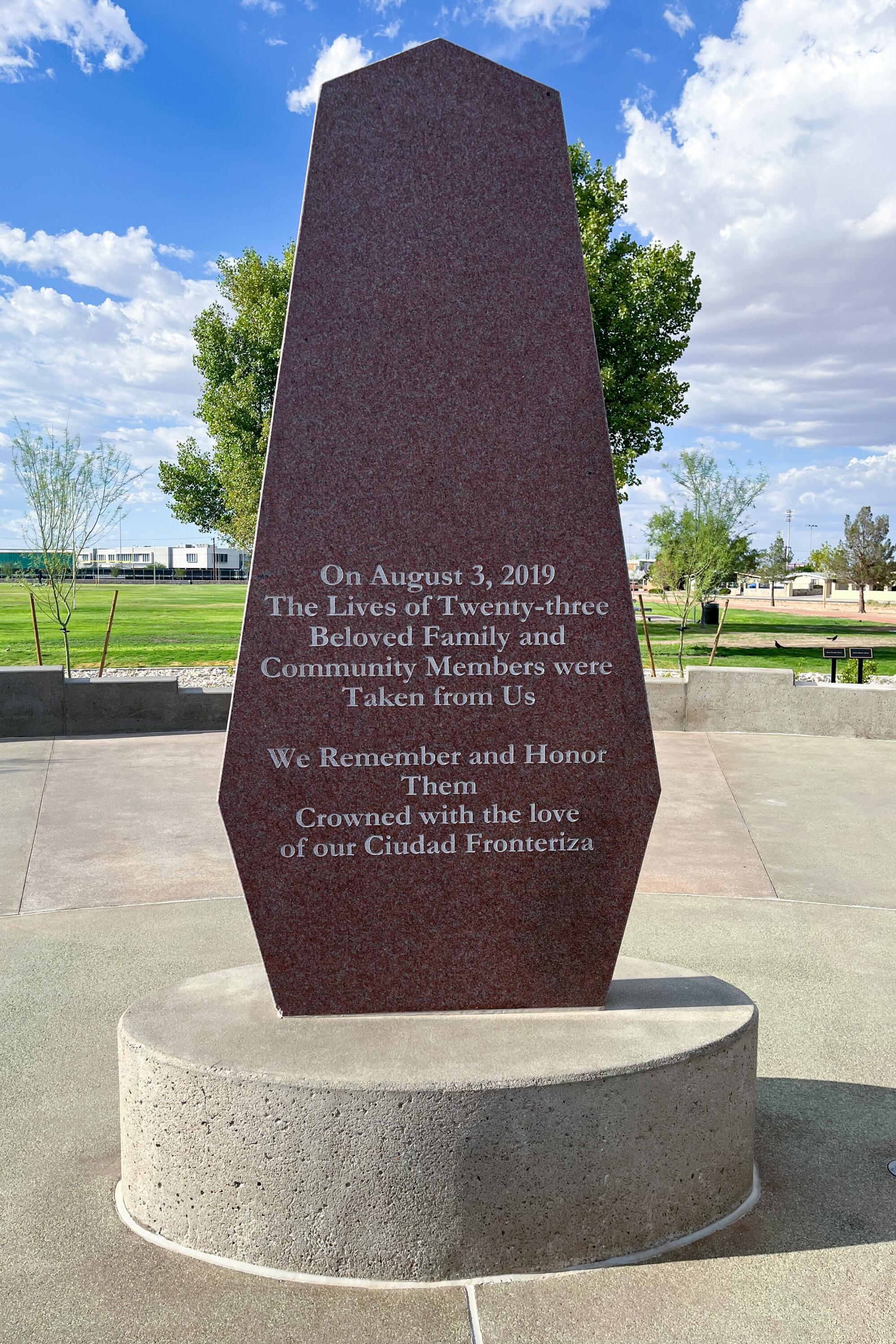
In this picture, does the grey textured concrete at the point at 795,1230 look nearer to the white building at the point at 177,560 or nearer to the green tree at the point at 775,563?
the green tree at the point at 775,563

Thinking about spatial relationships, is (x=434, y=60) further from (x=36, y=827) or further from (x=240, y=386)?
(x=240, y=386)

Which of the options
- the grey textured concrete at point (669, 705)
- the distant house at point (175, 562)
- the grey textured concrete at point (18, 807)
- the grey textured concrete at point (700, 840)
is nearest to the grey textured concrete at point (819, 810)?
the grey textured concrete at point (700, 840)

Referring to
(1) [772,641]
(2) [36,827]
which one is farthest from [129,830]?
(1) [772,641]

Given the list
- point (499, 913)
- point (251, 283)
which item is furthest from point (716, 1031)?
point (251, 283)

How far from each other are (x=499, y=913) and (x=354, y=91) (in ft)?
9.13

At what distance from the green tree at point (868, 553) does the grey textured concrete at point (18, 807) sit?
256 ft

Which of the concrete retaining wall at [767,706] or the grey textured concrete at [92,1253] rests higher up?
the concrete retaining wall at [767,706]

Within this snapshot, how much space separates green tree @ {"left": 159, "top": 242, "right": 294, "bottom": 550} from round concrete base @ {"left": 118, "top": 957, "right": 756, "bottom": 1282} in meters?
24.3

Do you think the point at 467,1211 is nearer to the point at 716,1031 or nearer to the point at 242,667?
the point at 716,1031

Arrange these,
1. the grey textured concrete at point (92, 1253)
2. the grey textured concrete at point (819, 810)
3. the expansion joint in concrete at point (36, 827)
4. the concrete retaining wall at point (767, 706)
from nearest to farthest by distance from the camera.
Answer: the grey textured concrete at point (92, 1253) → the expansion joint in concrete at point (36, 827) → the grey textured concrete at point (819, 810) → the concrete retaining wall at point (767, 706)

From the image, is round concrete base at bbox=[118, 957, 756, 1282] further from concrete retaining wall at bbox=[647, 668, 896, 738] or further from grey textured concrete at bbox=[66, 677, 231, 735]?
concrete retaining wall at bbox=[647, 668, 896, 738]

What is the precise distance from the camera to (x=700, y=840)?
8.12m

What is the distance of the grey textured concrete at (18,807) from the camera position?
685cm

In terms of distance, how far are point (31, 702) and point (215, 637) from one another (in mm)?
24179
